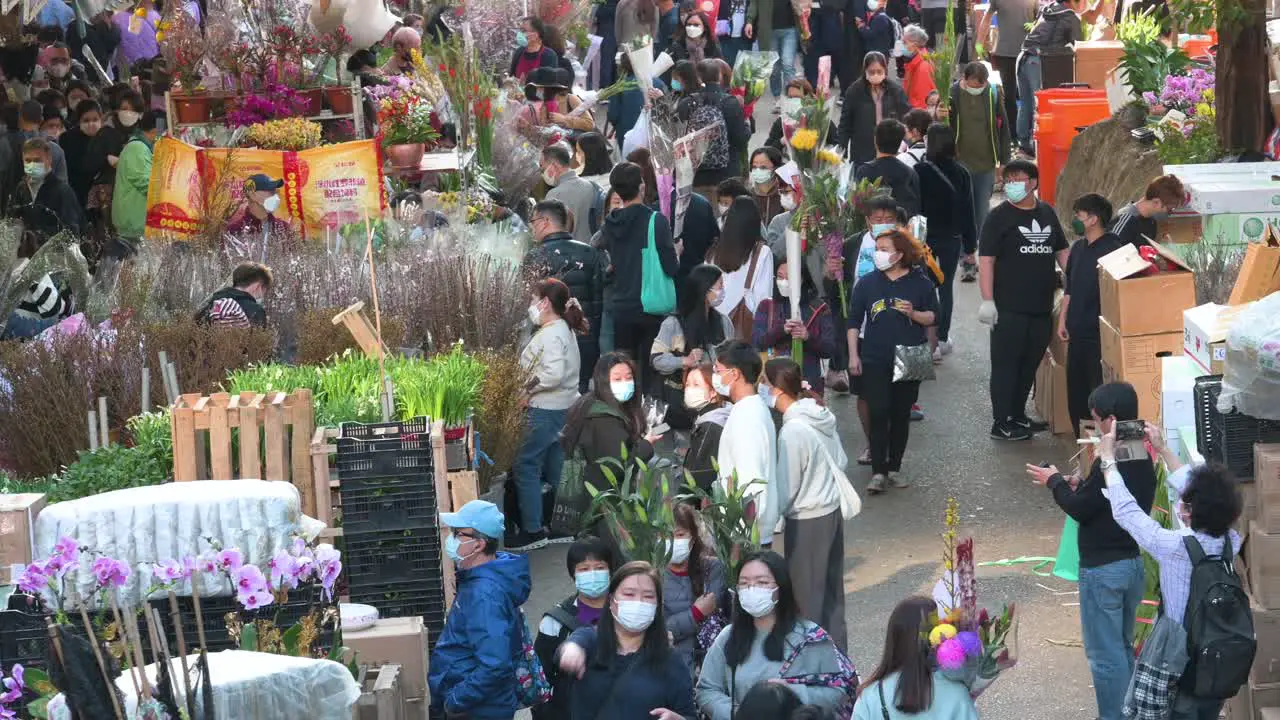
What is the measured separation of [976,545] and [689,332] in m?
1.92

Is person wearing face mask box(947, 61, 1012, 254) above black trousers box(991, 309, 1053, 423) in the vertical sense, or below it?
above

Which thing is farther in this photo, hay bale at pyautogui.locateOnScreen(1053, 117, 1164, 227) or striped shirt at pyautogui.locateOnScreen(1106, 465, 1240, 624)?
hay bale at pyautogui.locateOnScreen(1053, 117, 1164, 227)

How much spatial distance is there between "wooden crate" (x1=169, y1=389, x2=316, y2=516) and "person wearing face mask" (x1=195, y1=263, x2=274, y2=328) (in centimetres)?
204

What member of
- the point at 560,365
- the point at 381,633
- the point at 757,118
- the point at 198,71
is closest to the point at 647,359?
the point at 560,365

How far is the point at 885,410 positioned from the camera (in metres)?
10.5

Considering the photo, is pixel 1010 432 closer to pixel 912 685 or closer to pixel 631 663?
pixel 631 663

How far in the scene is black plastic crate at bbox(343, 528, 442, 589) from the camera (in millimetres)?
7332

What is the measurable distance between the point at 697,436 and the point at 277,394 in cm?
186

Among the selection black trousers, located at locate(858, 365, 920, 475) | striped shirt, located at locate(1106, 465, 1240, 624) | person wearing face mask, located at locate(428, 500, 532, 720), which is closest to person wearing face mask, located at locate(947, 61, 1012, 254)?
black trousers, located at locate(858, 365, 920, 475)

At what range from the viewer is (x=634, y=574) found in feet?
20.3

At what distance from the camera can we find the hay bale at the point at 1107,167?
42.7 ft

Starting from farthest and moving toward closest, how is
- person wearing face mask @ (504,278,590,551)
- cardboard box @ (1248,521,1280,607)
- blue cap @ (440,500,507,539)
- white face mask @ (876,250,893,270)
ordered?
white face mask @ (876,250,893,270), person wearing face mask @ (504,278,590,551), cardboard box @ (1248,521,1280,607), blue cap @ (440,500,507,539)

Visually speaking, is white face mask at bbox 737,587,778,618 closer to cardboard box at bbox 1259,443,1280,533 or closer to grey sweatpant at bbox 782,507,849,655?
grey sweatpant at bbox 782,507,849,655

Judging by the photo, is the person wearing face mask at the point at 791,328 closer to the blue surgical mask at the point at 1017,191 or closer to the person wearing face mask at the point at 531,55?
the blue surgical mask at the point at 1017,191
